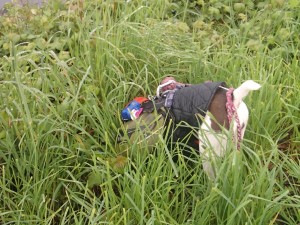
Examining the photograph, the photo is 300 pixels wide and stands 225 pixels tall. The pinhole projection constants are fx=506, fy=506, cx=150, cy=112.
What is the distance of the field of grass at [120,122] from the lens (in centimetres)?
176

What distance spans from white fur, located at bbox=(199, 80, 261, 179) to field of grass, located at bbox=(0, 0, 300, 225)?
0.04 metres

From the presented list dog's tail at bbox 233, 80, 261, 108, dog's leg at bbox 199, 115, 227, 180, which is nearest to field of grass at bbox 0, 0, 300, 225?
dog's leg at bbox 199, 115, 227, 180

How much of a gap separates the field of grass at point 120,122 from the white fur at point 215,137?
4cm

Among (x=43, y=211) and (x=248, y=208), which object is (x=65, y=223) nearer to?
(x=43, y=211)

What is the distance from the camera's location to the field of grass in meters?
1.76

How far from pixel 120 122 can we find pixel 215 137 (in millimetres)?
456

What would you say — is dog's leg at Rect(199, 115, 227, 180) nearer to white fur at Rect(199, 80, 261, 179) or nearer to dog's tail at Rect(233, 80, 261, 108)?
white fur at Rect(199, 80, 261, 179)

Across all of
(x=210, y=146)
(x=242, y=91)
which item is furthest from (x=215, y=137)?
(x=242, y=91)

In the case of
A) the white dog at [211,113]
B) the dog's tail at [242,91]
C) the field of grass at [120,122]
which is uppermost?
the dog's tail at [242,91]

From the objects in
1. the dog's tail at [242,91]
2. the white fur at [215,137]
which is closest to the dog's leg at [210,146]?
the white fur at [215,137]

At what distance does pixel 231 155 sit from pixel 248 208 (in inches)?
7.8

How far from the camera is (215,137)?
181cm

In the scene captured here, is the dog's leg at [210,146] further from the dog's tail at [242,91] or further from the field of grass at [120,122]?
the dog's tail at [242,91]

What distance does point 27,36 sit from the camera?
287 centimetres
